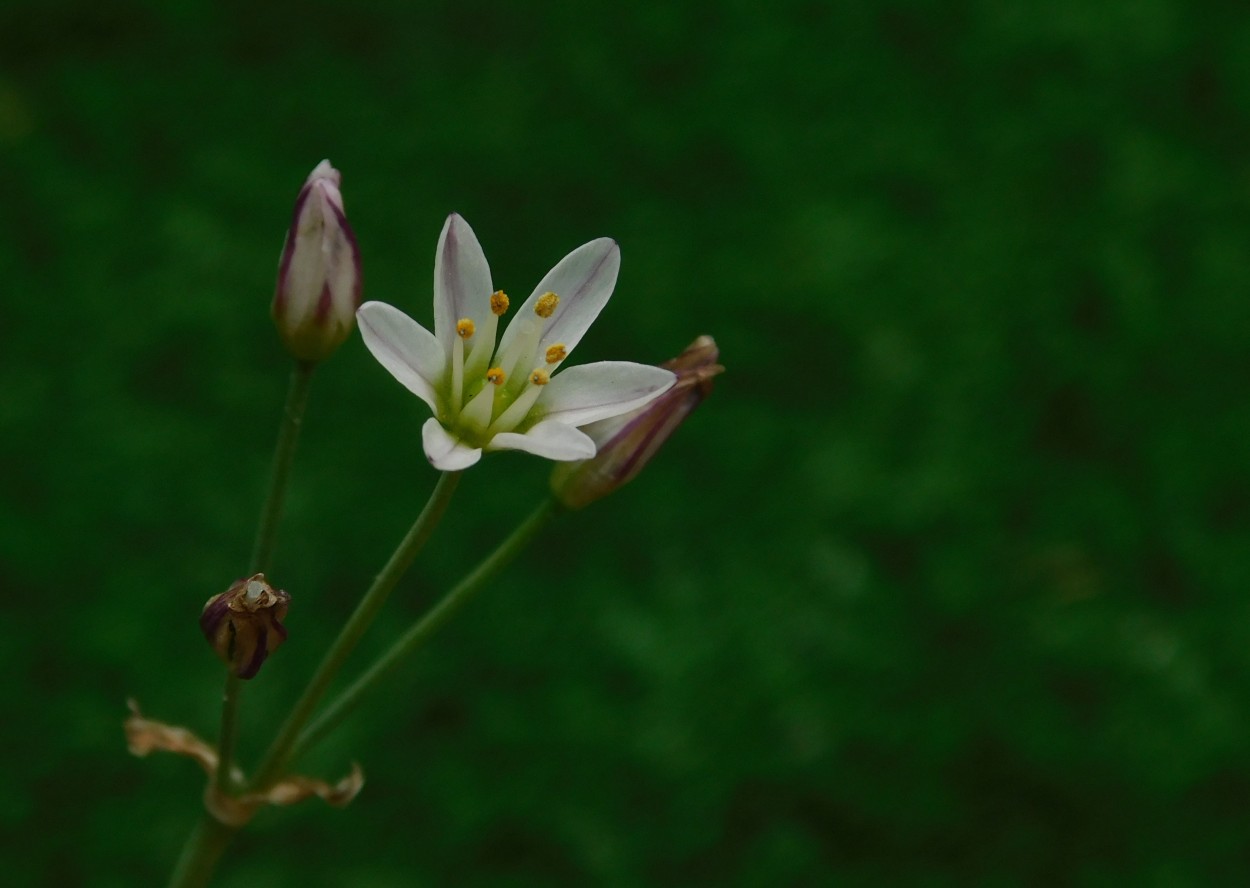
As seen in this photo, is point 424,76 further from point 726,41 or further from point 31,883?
point 31,883

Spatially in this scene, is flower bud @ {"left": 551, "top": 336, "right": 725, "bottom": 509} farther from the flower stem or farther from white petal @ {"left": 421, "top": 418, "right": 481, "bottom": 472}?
the flower stem

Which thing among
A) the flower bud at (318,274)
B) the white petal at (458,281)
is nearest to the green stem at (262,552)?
the flower bud at (318,274)

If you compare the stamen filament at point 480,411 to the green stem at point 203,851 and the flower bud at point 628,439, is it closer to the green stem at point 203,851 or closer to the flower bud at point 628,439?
the flower bud at point 628,439

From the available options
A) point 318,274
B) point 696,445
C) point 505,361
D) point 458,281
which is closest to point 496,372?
point 505,361

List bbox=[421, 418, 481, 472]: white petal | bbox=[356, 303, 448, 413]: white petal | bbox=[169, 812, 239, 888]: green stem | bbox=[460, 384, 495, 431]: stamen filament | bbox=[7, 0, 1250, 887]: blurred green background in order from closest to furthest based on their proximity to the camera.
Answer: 1. bbox=[421, 418, 481, 472]: white petal
2. bbox=[356, 303, 448, 413]: white petal
3. bbox=[169, 812, 239, 888]: green stem
4. bbox=[460, 384, 495, 431]: stamen filament
5. bbox=[7, 0, 1250, 887]: blurred green background

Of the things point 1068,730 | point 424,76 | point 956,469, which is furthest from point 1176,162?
point 424,76

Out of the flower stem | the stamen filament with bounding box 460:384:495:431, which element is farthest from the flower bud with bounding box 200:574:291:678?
the stamen filament with bounding box 460:384:495:431

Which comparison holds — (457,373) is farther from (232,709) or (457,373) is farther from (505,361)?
(232,709)
